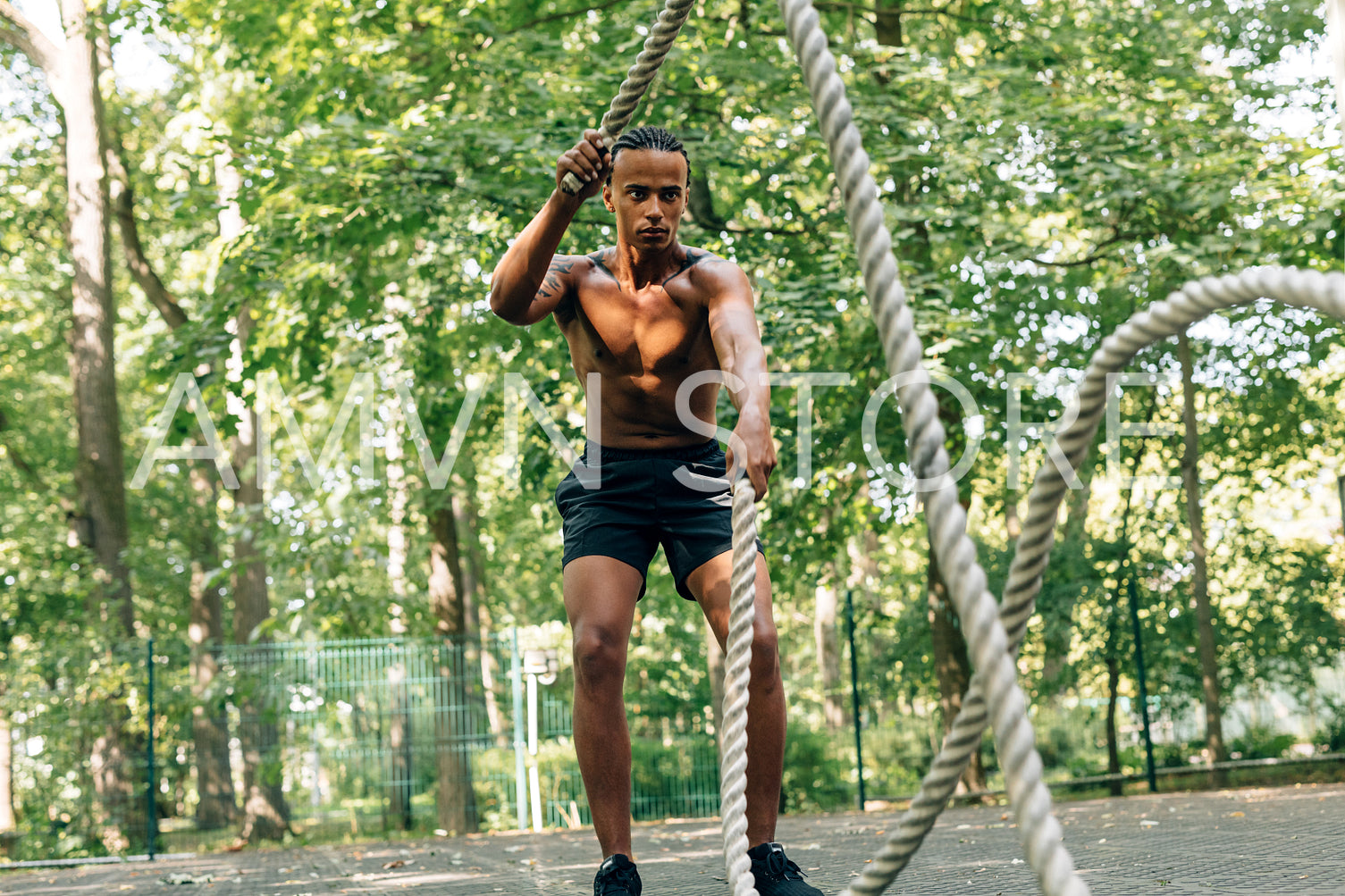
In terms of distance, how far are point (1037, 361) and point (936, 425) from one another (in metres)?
10.9

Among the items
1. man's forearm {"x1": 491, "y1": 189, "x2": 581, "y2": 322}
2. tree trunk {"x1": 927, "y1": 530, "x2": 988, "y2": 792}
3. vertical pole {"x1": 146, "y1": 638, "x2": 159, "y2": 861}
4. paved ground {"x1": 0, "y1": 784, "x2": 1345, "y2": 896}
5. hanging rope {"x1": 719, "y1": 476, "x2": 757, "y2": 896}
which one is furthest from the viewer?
tree trunk {"x1": 927, "y1": 530, "x2": 988, "y2": 792}

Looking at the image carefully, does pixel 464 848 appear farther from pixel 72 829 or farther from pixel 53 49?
pixel 53 49

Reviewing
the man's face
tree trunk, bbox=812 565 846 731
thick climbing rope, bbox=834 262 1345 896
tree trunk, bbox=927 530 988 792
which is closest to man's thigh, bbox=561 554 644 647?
the man's face

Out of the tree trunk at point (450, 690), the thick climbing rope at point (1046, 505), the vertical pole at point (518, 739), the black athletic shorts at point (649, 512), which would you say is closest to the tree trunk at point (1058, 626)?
the vertical pole at point (518, 739)

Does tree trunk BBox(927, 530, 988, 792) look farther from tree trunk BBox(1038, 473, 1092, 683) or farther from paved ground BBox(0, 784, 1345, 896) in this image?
paved ground BBox(0, 784, 1345, 896)

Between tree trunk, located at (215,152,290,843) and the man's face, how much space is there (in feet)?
23.9

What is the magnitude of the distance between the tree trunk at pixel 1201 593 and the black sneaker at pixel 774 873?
31.4ft

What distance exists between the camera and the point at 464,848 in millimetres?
7406

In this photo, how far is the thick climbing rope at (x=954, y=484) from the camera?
1268 millimetres

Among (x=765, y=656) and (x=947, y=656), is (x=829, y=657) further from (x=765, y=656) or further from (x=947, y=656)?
(x=765, y=656)

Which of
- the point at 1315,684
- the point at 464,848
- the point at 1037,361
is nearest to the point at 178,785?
the point at 464,848

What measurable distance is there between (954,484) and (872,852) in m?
4.14

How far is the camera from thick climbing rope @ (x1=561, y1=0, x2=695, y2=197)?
2.47 m

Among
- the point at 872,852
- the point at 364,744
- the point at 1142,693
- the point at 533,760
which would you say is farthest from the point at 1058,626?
the point at 872,852
